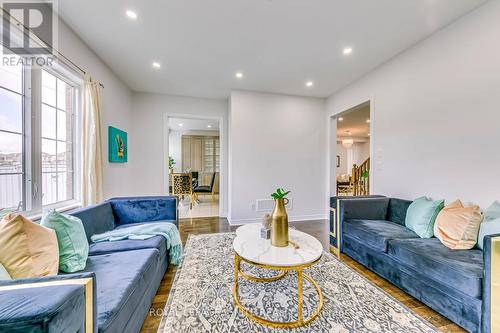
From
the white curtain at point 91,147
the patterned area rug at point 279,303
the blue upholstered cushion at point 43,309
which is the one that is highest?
the white curtain at point 91,147

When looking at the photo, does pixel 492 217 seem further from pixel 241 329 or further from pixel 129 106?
pixel 129 106

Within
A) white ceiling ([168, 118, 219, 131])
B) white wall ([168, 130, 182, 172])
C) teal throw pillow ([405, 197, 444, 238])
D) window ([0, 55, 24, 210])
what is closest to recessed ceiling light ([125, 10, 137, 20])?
window ([0, 55, 24, 210])

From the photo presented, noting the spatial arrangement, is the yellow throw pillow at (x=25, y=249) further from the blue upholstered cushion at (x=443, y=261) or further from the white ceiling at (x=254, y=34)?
the blue upholstered cushion at (x=443, y=261)

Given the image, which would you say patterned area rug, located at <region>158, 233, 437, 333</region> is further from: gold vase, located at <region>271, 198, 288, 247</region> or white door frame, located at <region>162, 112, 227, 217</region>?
white door frame, located at <region>162, 112, 227, 217</region>

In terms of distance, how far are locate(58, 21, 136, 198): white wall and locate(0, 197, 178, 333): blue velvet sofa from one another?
989mm

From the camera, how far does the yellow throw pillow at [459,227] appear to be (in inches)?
67.1

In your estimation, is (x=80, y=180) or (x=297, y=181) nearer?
(x=80, y=180)

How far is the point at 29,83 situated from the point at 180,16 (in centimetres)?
157

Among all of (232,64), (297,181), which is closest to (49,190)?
(232,64)

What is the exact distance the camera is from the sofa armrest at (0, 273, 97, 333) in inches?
25.2

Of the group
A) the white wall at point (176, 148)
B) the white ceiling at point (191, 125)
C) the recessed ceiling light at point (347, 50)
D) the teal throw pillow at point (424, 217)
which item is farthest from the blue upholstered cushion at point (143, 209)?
the white wall at point (176, 148)

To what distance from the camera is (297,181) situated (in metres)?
4.31

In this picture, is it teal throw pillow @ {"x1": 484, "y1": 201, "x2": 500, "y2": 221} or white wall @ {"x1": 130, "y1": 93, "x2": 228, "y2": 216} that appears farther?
white wall @ {"x1": 130, "y1": 93, "x2": 228, "y2": 216}

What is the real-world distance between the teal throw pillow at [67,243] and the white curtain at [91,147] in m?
1.15
